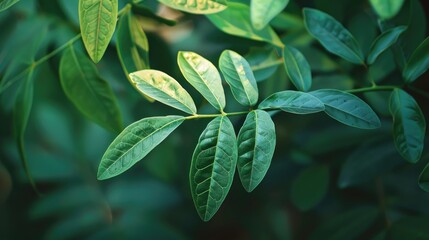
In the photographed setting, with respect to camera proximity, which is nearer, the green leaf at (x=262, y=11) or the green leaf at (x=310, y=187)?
the green leaf at (x=262, y=11)

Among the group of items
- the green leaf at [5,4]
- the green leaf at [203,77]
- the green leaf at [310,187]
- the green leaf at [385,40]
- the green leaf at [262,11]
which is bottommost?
the green leaf at [310,187]

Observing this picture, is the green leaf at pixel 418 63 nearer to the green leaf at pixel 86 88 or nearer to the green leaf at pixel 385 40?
the green leaf at pixel 385 40

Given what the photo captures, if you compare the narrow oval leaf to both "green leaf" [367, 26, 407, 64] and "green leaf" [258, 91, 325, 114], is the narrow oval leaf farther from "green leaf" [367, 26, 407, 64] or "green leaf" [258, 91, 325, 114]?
"green leaf" [367, 26, 407, 64]

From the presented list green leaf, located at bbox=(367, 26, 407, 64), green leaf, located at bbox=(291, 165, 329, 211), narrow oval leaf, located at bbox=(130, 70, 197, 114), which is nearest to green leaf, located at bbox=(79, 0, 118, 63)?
narrow oval leaf, located at bbox=(130, 70, 197, 114)

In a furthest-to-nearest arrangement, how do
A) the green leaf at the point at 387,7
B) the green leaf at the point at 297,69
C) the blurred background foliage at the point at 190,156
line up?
the blurred background foliage at the point at 190,156 → the green leaf at the point at 297,69 → the green leaf at the point at 387,7

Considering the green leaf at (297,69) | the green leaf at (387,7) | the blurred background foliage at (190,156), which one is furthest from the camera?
the blurred background foliage at (190,156)

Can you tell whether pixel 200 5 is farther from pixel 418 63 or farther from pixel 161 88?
pixel 418 63

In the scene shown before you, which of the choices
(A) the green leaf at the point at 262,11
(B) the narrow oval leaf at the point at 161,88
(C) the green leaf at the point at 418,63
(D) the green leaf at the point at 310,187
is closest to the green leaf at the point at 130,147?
(B) the narrow oval leaf at the point at 161,88
